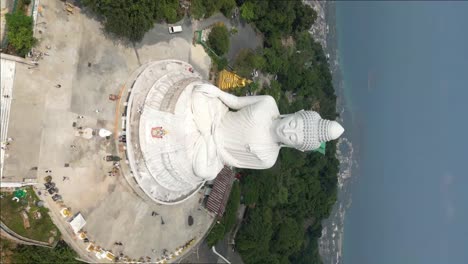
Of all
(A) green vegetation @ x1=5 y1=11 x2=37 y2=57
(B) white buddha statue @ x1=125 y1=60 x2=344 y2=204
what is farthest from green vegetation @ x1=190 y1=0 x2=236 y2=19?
(A) green vegetation @ x1=5 y1=11 x2=37 y2=57

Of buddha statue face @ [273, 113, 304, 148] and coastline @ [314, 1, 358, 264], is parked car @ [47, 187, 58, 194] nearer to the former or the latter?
buddha statue face @ [273, 113, 304, 148]

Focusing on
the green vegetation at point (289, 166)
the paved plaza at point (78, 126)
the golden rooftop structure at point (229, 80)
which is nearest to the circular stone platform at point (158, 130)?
the paved plaza at point (78, 126)

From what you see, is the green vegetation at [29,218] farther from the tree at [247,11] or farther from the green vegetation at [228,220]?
the tree at [247,11]

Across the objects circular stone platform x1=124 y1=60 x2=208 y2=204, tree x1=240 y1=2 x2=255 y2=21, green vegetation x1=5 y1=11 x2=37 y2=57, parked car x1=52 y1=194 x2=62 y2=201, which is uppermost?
tree x1=240 y1=2 x2=255 y2=21

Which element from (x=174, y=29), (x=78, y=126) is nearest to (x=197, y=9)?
(x=174, y=29)

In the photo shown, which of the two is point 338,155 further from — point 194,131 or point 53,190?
point 53,190

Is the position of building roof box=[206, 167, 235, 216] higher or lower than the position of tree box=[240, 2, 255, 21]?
lower
